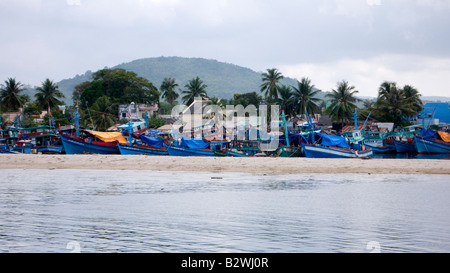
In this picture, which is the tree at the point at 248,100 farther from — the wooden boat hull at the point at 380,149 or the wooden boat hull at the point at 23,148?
the wooden boat hull at the point at 23,148

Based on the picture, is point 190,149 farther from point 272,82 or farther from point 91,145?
point 272,82

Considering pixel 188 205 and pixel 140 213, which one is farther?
pixel 188 205

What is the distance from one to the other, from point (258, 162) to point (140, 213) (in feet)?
64.0

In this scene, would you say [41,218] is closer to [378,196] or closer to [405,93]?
[378,196]

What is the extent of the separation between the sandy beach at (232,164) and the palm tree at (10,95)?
3970 cm

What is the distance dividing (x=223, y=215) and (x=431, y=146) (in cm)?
4516

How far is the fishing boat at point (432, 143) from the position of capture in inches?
2159

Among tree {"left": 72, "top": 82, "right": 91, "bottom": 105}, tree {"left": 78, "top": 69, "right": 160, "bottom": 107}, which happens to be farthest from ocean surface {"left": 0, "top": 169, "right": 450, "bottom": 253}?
tree {"left": 72, "top": 82, "right": 91, "bottom": 105}

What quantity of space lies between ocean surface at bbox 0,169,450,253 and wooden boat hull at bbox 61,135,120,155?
18814mm

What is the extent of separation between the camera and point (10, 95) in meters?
74.7

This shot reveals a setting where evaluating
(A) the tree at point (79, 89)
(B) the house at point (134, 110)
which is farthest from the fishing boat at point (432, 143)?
(A) the tree at point (79, 89)

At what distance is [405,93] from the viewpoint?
77.5 meters
